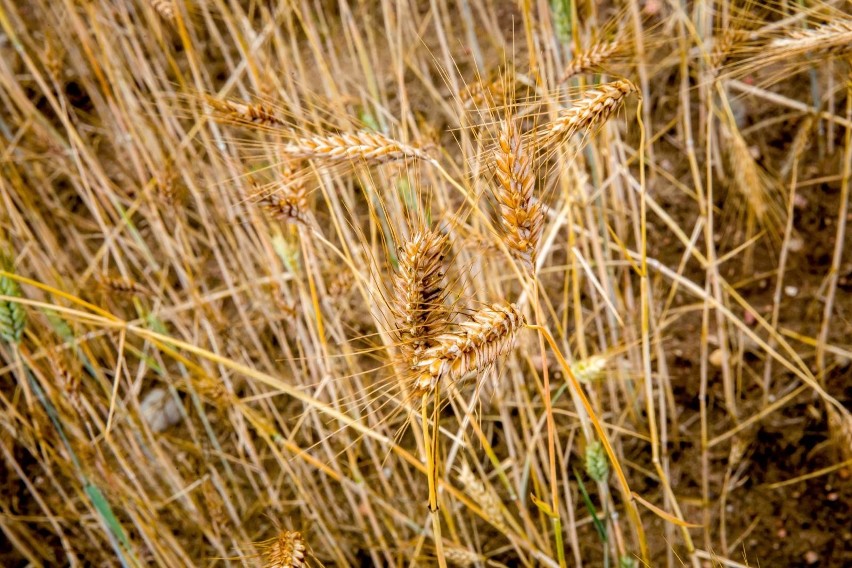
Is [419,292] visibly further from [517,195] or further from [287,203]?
[287,203]

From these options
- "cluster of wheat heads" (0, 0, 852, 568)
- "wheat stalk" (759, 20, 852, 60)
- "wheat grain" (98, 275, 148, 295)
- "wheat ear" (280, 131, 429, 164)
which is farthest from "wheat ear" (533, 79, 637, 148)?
"wheat grain" (98, 275, 148, 295)

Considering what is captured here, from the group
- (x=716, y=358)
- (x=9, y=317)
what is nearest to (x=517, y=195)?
(x=9, y=317)

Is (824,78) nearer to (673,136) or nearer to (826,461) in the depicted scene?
(673,136)

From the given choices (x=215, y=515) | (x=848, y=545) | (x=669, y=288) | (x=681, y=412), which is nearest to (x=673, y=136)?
(x=669, y=288)

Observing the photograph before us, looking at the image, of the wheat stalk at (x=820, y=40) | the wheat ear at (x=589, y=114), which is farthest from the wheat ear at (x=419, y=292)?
the wheat stalk at (x=820, y=40)

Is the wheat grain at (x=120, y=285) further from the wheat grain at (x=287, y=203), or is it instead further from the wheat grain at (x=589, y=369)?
the wheat grain at (x=589, y=369)
